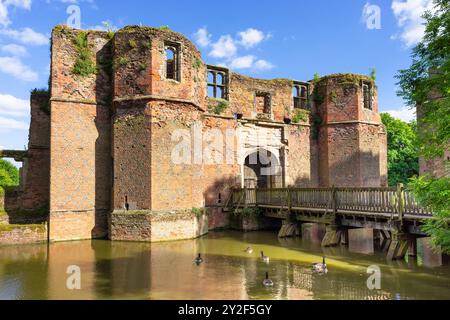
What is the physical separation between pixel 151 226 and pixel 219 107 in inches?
307

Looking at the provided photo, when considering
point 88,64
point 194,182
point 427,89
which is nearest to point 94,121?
point 88,64

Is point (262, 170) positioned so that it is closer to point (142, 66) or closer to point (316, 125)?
point (316, 125)

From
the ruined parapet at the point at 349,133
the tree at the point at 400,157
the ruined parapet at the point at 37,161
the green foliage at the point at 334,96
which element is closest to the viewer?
the ruined parapet at the point at 37,161

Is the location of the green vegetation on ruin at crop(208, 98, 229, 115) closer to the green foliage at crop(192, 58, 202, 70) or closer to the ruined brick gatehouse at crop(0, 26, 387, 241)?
the ruined brick gatehouse at crop(0, 26, 387, 241)

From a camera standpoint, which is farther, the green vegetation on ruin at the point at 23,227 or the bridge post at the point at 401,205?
the green vegetation on ruin at the point at 23,227

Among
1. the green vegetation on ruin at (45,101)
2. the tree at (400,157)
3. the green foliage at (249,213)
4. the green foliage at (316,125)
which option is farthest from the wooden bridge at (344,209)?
the tree at (400,157)

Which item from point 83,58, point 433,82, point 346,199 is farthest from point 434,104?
point 83,58

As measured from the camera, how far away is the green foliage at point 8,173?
41.5m

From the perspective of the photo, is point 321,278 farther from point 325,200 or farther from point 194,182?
point 194,182

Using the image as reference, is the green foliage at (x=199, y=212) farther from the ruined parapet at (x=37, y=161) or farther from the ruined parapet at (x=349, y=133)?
the ruined parapet at (x=349, y=133)

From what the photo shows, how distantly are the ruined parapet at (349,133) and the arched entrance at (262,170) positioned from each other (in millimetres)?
2992

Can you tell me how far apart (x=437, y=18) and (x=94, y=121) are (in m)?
14.1

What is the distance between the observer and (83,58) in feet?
54.9

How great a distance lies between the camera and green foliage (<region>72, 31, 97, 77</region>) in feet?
54.5
